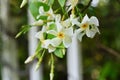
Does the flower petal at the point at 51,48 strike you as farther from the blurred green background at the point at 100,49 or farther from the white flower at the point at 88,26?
the blurred green background at the point at 100,49

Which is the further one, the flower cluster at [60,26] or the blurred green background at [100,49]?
the blurred green background at [100,49]

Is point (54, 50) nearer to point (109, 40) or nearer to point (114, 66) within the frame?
point (114, 66)

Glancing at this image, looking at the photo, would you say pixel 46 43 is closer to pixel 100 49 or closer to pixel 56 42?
pixel 56 42

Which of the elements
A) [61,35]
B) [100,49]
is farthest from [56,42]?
[100,49]

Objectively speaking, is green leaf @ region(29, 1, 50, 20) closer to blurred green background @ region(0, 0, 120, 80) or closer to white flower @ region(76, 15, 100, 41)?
white flower @ region(76, 15, 100, 41)

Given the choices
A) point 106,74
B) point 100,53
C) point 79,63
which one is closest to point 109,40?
point 100,53

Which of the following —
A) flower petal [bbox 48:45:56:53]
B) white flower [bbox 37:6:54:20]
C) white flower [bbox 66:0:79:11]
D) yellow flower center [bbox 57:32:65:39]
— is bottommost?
flower petal [bbox 48:45:56:53]

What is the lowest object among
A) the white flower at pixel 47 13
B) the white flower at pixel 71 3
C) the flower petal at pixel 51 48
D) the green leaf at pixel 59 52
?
the green leaf at pixel 59 52

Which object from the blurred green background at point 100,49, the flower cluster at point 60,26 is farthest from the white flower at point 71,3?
the blurred green background at point 100,49

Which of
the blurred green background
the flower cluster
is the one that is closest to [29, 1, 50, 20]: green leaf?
the flower cluster
